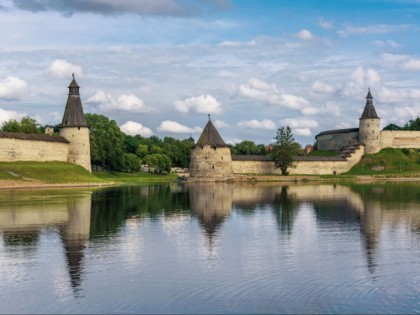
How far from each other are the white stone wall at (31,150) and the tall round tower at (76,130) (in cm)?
104

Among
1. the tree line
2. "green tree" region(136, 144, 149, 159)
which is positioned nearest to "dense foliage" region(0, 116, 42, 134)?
the tree line

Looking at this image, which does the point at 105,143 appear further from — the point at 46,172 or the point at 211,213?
the point at 211,213

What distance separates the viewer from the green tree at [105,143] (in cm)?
7725

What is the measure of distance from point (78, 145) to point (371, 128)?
4116 centimetres

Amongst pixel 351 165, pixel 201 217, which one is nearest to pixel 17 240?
pixel 201 217

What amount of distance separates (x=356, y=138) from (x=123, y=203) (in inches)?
2462

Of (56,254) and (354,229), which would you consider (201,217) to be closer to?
(354,229)

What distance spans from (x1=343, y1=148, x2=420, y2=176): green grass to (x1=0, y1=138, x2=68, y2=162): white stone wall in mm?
37539

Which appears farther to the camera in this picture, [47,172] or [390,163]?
A: [390,163]

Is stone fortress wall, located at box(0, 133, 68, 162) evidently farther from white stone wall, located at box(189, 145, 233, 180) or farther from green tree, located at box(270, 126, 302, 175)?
green tree, located at box(270, 126, 302, 175)

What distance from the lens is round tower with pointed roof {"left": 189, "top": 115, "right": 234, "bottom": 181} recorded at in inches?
2906

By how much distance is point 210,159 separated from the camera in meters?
73.8

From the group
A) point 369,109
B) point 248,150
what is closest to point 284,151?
point 369,109

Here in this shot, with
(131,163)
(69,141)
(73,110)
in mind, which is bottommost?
(131,163)
